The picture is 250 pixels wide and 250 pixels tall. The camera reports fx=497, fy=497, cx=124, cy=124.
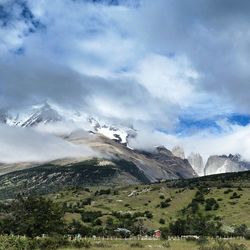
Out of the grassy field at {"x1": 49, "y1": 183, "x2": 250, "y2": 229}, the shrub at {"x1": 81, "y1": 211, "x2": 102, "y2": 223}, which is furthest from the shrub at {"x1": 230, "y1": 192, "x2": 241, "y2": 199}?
the shrub at {"x1": 81, "y1": 211, "x2": 102, "y2": 223}

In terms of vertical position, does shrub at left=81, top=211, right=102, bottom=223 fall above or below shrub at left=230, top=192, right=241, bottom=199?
below

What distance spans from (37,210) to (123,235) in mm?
17600

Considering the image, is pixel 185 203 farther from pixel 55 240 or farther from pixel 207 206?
pixel 55 240

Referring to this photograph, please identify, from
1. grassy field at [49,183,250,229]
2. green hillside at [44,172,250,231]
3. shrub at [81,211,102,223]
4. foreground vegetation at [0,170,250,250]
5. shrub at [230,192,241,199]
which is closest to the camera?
foreground vegetation at [0,170,250,250]

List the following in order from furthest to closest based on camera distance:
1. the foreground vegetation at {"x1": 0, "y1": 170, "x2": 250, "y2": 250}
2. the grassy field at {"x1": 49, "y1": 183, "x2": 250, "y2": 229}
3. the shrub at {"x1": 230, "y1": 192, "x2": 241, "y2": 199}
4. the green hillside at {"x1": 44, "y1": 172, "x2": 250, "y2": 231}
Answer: the shrub at {"x1": 230, "y1": 192, "x2": 241, "y2": 199} < the green hillside at {"x1": 44, "y1": 172, "x2": 250, "y2": 231} < the grassy field at {"x1": 49, "y1": 183, "x2": 250, "y2": 229} < the foreground vegetation at {"x1": 0, "y1": 170, "x2": 250, "y2": 250}

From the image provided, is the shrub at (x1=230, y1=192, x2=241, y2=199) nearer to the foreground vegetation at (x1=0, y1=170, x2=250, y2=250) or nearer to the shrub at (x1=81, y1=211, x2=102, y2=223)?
the foreground vegetation at (x1=0, y1=170, x2=250, y2=250)

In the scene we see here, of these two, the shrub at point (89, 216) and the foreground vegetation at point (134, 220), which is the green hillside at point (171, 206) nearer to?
the foreground vegetation at point (134, 220)

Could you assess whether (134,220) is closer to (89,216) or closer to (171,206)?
(89,216)

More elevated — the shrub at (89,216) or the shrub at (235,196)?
the shrub at (235,196)

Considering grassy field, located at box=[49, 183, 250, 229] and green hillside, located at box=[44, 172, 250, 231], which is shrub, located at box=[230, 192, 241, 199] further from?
grassy field, located at box=[49, 183, 250, 229]

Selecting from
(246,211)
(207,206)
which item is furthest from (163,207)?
(246,211)

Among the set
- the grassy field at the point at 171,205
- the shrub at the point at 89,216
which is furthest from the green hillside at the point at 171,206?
the shrub at the point at 89,216

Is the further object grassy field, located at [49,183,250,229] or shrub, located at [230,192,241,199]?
shrub, located at [230,192,241,199]

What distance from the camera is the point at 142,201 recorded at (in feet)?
554
